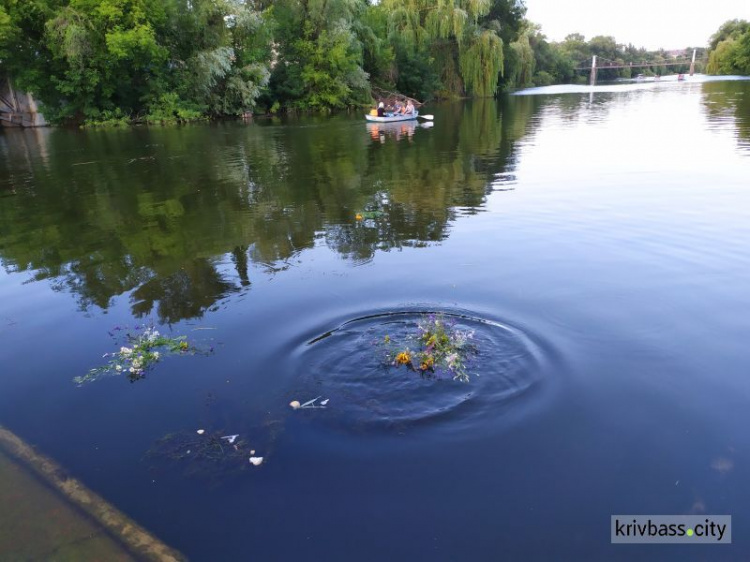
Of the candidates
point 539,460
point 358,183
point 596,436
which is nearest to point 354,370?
point 539,460

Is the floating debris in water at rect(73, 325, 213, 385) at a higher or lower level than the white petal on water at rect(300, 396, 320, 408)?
higher

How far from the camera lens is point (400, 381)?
6.49 meters

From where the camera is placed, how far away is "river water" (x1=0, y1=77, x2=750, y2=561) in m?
4.88

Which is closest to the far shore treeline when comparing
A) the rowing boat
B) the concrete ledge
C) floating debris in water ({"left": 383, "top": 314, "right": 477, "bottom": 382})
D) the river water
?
the rowing boat

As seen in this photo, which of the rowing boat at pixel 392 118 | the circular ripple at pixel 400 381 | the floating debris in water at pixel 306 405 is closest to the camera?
the circular ripple at pixel 400 381

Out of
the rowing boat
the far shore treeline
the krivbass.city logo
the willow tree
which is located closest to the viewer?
the krivbass.city logo

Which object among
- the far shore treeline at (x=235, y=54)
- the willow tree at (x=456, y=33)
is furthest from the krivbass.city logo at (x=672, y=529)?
the willow tree at (x=456, y=33)

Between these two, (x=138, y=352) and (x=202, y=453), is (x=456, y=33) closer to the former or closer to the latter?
(x=138, y=352)

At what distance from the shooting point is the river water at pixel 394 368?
4883mm

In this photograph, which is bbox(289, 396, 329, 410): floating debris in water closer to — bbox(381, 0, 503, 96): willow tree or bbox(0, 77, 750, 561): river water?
bbox(0, 77, 750, 561): river water

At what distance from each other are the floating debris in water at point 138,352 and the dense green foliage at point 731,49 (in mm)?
122175

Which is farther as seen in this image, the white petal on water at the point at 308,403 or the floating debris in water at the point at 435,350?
the floating debris in water at the point at 435,350

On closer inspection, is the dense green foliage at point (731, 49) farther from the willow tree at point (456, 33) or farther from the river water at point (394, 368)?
the river water at point (394, 368)

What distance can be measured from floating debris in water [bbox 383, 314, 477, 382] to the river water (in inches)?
7.5
